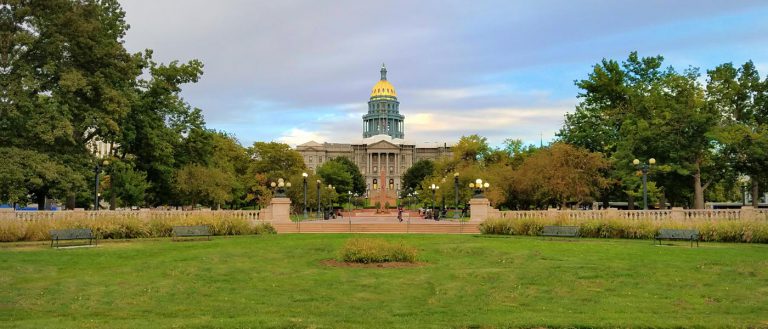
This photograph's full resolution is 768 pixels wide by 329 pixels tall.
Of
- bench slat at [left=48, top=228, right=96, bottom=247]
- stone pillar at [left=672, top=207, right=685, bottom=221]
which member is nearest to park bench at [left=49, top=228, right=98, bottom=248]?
bench slat at [left=48, top=228, right=96, bottom=247]

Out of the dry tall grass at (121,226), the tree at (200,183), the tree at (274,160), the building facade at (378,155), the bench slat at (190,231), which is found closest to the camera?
the dry tall grass at (121,226)

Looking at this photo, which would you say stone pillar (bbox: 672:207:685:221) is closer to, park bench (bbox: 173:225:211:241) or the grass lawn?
the grass lawn

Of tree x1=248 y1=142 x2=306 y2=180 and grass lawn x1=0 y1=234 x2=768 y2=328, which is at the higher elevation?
tree x1=248 y1=142 x2=306 y2=180

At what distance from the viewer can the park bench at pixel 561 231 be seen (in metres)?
28.4

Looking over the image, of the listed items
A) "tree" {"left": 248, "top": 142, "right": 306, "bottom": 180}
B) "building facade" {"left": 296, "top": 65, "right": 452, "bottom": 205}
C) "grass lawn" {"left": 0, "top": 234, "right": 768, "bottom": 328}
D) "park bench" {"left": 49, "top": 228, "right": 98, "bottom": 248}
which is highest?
"building facade" {"left": 296, "top": 65, "right": 452, "bottom": 205}

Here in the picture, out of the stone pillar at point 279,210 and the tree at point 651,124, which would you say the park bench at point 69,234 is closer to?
the stone pillar at point 279,210

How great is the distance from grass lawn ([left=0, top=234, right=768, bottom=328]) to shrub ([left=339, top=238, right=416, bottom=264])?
2.84 ft

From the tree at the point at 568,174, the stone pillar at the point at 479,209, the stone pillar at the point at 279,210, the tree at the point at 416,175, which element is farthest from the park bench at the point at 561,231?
the tree at the point at 416,175

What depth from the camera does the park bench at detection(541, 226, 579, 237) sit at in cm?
2841

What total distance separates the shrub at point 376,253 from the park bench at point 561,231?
39.4 feet

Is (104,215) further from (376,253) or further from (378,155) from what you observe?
(378,155)

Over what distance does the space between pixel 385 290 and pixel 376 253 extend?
404cm

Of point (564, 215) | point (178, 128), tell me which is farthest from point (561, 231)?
point (178, 128)

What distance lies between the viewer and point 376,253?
60.0 ft
